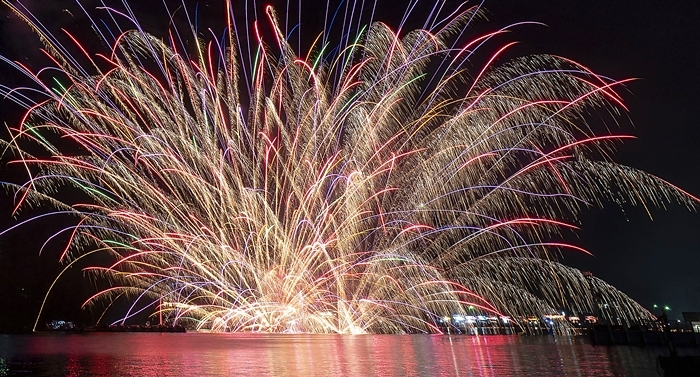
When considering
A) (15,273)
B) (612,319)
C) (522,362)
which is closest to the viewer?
(522,362)

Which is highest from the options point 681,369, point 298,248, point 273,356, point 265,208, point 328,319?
point 265,208

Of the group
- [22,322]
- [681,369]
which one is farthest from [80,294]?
[681,369]

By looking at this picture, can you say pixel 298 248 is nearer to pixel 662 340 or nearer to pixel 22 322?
pixel 662 340

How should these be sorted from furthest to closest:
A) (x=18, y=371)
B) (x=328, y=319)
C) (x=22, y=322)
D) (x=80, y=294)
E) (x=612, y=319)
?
1. (x=80, y=294)
2. (x=22, y=322)
3. (x=328, y=319)
4. (x=612, y=319)
5. (x=18, y=371)

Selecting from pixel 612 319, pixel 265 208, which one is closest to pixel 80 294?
pixel 265 208

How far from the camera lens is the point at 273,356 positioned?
1761cm

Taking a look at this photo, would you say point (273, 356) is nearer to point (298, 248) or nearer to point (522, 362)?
point (522, 362)

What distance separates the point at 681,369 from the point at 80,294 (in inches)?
2208

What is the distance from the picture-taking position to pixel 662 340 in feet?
88.1

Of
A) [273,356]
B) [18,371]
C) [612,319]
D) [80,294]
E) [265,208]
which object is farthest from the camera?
[80,294]

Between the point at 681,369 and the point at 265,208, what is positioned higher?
the point at 265,208

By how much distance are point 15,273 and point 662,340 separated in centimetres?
4888

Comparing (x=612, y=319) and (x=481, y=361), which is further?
(x=612, y=319)

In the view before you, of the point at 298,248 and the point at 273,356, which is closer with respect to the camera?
the point at 273,356
